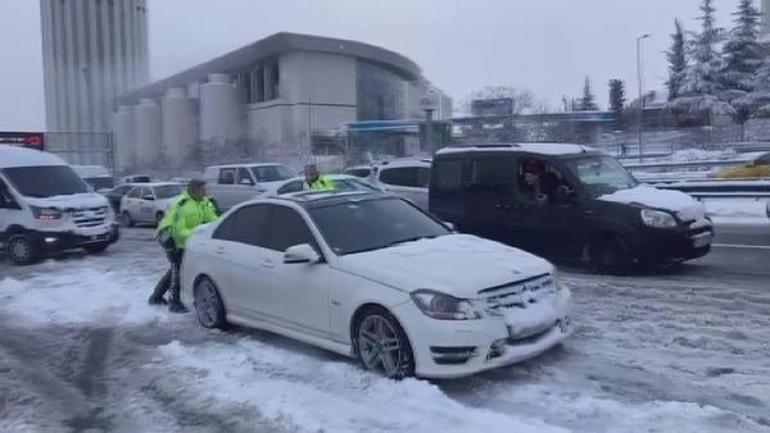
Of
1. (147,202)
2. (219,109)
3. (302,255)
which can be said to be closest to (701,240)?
(302,255)

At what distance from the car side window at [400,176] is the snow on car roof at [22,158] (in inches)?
270

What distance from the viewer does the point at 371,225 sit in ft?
23.8

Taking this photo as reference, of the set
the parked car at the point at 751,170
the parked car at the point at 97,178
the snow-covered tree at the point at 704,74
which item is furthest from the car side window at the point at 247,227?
the snow-covered tree at the point at 704,74

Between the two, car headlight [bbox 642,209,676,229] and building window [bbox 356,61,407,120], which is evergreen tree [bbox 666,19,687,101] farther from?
car headlight [bbox 642,209,676,229]

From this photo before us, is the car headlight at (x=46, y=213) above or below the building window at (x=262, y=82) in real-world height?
below

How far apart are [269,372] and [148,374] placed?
1.05 meters

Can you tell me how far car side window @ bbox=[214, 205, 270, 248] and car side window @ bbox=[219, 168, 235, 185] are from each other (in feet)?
53.9

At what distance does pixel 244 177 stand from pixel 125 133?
87.7 metres

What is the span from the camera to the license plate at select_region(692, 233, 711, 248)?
10344mm

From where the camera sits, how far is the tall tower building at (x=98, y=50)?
10056 cm

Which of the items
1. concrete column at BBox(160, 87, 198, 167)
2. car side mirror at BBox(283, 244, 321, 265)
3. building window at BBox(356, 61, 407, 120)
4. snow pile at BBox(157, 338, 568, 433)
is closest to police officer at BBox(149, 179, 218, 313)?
snow pile at BBox(157, 338, 568, 433)

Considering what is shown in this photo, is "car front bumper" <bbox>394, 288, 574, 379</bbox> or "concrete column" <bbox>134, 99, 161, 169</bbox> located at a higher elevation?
"concrete column" <bbox>134, 99, 161, 169</bbox>

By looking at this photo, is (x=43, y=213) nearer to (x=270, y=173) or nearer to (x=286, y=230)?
(x=270, y=173)

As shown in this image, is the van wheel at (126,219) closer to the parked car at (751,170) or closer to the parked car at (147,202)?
the parked car at (147,202)
